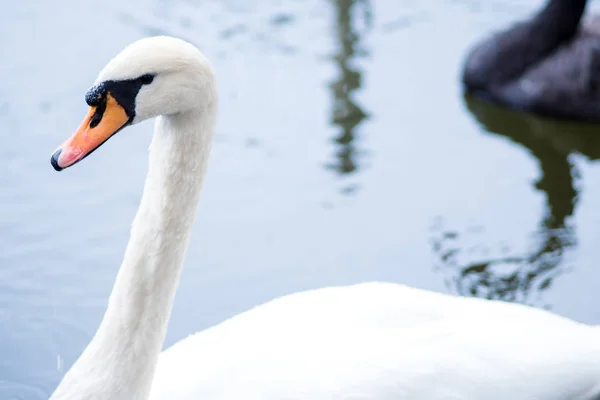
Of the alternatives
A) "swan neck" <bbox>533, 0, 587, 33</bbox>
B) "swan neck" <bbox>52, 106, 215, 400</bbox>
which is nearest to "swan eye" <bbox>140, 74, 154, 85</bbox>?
"swan neck" <bbox>52, 106, 215, 400</bbox>

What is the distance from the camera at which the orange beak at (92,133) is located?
90.4 inches

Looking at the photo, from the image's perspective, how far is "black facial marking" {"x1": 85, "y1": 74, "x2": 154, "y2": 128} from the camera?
2.29 m

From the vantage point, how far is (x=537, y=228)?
4641 mm

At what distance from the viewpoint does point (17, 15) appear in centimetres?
610

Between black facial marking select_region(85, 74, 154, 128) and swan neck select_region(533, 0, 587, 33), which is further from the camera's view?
swan neck select_region(533, 0, 587, 33)

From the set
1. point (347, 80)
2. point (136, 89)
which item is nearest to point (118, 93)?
point (136, 89)

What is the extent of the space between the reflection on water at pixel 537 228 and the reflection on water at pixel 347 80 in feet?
2.12

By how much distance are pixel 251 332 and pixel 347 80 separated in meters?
3.16

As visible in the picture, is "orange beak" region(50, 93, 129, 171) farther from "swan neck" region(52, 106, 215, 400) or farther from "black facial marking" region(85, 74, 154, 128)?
"swan neck" region(52, 106, 215, 400)

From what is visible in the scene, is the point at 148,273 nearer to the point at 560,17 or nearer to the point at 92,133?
the point at 92,133

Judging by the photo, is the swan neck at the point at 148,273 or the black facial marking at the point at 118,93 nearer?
the black facial marking at the point at 118,93

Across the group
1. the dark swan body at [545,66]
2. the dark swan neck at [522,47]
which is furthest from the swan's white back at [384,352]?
the dark swan neck at [522,47]

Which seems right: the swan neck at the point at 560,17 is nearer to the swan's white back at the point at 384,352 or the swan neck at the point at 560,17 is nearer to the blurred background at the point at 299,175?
the blurred background at the point at 299,175

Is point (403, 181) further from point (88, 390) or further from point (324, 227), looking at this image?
point (88, 390)
